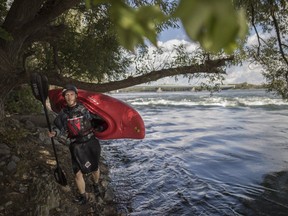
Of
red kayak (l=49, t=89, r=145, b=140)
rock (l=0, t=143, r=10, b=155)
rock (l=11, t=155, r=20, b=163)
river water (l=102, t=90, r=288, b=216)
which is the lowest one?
river water (l=102, t=90, r=288, b=216)

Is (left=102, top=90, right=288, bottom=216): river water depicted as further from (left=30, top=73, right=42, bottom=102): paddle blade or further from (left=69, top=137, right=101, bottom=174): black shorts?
(left=30, top=73, right=42, bottom=102): paddle blade

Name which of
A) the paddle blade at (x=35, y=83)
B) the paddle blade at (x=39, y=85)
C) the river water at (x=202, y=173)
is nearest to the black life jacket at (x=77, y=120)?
the paddle blade at (x=39, y=85)

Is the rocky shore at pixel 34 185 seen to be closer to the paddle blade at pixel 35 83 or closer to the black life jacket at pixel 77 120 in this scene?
the black life jacket at pixel 77 120

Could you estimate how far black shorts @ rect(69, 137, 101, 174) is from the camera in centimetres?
694

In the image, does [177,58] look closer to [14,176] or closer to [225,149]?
[14,176]

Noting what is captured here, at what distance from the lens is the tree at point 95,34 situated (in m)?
0.83

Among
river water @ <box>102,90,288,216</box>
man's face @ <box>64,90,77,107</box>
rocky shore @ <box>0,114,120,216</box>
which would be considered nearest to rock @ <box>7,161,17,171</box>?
rocky shore @ <box>0,114,120,216</box>

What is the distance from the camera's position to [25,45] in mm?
8812

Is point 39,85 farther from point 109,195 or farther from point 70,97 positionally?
point 109,195

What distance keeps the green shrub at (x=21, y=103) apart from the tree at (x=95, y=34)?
11.0 ft

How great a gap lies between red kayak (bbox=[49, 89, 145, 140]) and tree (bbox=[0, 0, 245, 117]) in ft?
1.86

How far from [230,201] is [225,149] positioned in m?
7.11

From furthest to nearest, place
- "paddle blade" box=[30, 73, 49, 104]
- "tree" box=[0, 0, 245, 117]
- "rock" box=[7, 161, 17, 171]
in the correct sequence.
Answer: "rock" box=[7, 161, 17, 171], "paddle blade" box=[30, 73, 49, 104], "tree" box=[0, 0, 245, 117]

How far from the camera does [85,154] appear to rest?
6977 millimetres
